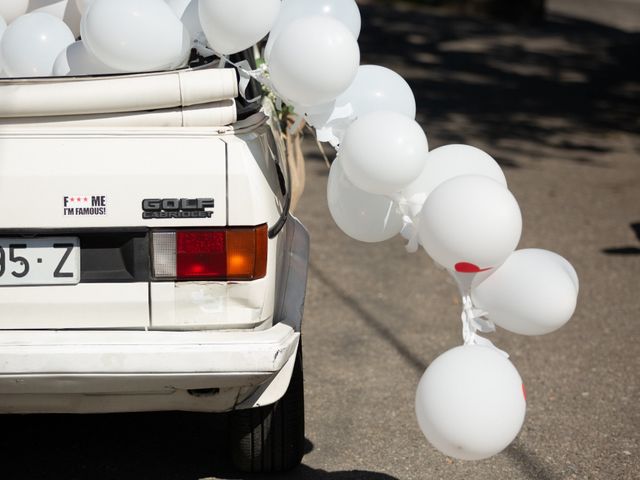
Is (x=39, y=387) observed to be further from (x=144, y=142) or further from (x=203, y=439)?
(x=203, y=439)

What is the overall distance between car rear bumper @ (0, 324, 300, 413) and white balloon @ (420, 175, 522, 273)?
23.5 inches

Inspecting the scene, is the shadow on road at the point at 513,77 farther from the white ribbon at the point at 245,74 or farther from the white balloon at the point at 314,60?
the white balloon at the point at 314,60

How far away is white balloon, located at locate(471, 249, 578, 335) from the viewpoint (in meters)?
3.38

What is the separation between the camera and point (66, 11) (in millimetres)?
4527

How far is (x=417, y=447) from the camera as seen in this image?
447cm

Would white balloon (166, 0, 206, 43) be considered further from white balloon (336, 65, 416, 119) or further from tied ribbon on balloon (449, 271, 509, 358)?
tied ribbon on balloon (449, 271, 509, 358)

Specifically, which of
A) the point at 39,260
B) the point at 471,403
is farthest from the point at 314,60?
the point at 471,403

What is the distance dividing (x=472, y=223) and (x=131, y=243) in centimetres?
105

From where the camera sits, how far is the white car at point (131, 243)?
3.30 m

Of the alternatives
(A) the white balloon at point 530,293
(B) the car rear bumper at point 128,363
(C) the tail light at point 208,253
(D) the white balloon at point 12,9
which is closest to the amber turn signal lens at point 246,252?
(C) the tail light at point 208,253

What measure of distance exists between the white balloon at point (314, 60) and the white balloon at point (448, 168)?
0.39 metres

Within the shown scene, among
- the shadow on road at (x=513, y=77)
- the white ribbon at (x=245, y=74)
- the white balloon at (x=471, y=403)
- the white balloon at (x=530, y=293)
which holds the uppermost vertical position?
the white ribbon at (x=245, y=74)

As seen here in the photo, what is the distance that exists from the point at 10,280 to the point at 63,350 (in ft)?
0.94

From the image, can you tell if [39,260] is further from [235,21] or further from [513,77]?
[513,77]
